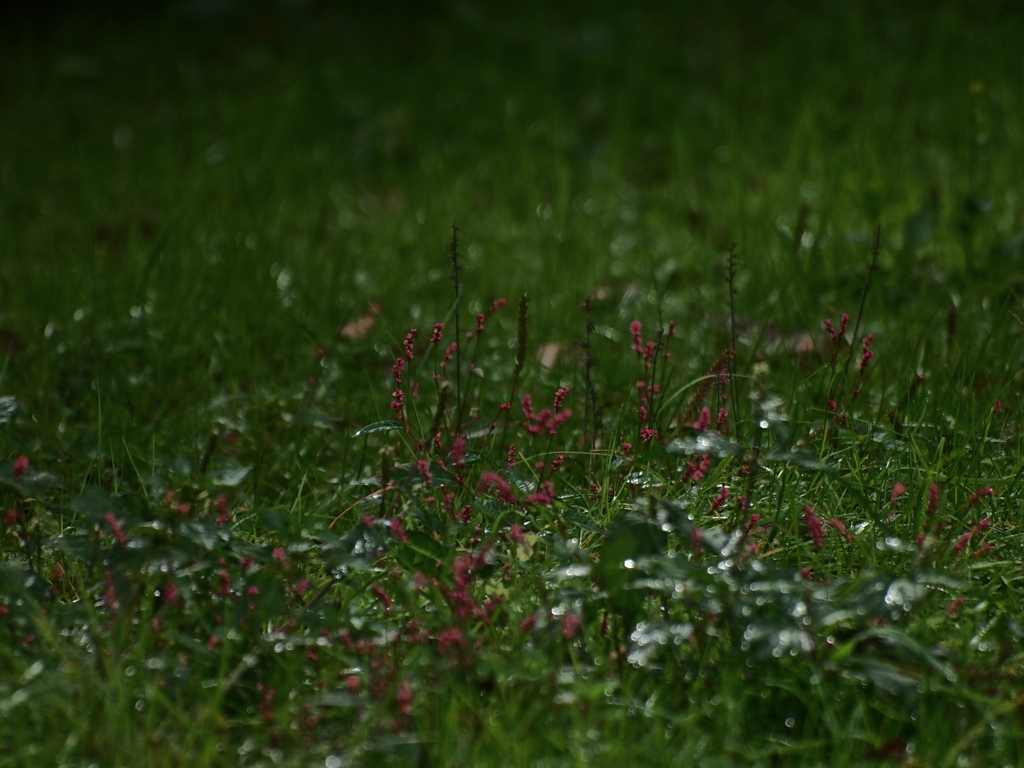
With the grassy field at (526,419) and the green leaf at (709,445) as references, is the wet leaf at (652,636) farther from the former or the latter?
the green leaf at (709,445)

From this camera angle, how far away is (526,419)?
2377 millimetres

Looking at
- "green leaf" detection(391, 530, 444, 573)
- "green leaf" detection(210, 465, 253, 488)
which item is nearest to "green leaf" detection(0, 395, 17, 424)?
"green leaf" detection(210, 465, 253, 488)

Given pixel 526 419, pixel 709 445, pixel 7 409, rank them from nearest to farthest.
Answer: pixel 709 445
pixel 7 409
pixel 526 419

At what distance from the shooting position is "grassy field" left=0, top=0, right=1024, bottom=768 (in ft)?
4.79

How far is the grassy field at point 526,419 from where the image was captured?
1.46m

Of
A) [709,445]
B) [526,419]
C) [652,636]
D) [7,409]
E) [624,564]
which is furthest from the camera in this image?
[526,419]

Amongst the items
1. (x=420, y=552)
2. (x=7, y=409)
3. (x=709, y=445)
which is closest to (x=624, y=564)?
(x=709, y=445)

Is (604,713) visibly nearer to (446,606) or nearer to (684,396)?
(446,606)

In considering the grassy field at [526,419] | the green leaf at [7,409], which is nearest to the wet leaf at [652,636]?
the grassy field at [526,419]

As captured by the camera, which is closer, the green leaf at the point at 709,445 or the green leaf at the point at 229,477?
the green leaf at the point at 709,445

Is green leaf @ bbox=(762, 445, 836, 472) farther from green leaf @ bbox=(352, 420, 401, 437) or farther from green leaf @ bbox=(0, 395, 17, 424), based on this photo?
green leaf @ bbox=(0, 395, 17, 424)

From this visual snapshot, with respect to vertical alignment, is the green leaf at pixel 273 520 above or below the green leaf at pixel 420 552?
above

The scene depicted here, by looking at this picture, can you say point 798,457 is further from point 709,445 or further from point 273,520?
point 273,520

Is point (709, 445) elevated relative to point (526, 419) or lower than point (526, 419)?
elevated
